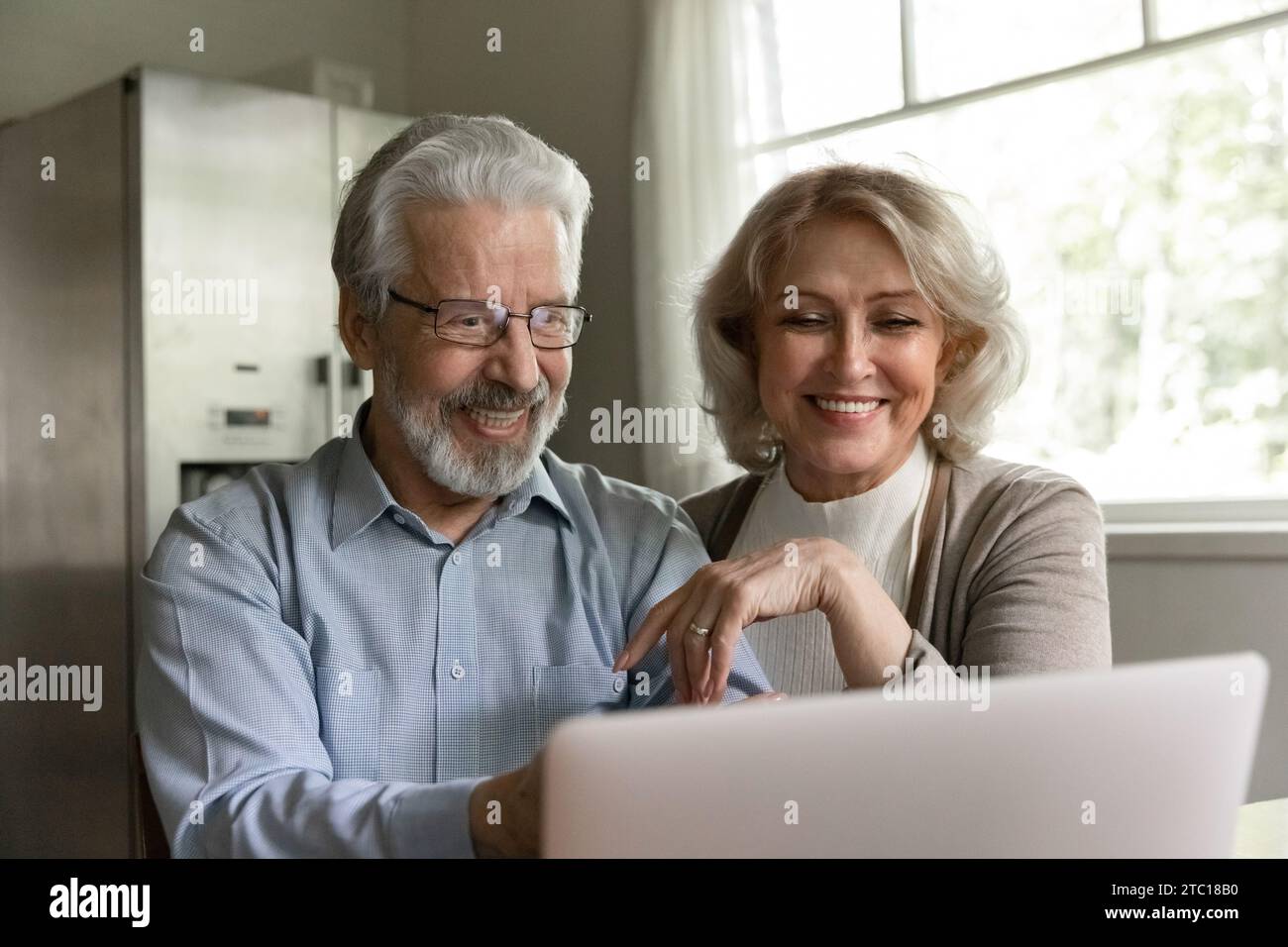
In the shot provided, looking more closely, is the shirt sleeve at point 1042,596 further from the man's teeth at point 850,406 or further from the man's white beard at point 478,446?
the man's white beard at point 478,446

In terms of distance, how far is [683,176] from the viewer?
281 cm

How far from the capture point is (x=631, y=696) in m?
1.11

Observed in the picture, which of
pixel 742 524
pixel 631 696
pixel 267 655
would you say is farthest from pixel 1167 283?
pixel 267 655

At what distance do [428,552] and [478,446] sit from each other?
0.11 meters

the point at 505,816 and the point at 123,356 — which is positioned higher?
the point at 123,356

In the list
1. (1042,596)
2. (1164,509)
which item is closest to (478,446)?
(1042,596)

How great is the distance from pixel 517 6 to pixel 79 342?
4.56ft

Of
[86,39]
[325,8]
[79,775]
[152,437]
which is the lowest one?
[79,775]

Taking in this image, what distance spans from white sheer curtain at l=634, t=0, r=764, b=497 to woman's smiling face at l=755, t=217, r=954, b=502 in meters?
1.39

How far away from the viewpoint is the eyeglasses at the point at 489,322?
1.11 metres

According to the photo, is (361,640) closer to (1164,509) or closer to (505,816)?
(505,816)

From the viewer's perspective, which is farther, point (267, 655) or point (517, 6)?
point (517, 6)
